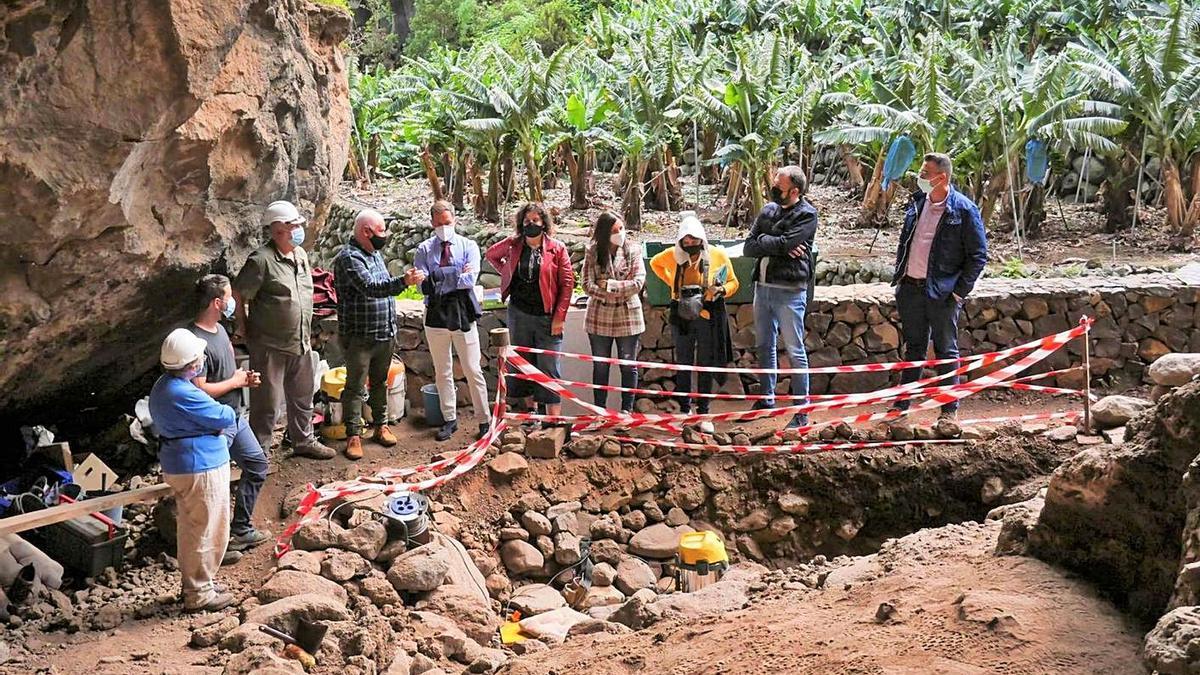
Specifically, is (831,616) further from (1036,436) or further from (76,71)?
(76,71)

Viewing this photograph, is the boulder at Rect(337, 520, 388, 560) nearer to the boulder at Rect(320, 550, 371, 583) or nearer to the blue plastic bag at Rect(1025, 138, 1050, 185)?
the boulder at Rect(320, 550, 371, 583)

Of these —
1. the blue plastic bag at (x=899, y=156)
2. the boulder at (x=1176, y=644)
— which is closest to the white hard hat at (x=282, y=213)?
the boulder at (x=1176, y=644)

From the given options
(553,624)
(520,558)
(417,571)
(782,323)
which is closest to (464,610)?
(417,571)

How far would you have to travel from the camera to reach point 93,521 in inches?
257

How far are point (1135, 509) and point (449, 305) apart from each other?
16.0ft

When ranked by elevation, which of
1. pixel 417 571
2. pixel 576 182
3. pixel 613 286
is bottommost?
pixel 417 571

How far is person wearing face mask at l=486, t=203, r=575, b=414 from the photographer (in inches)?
316

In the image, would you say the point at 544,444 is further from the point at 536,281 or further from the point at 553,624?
the point at 553,624

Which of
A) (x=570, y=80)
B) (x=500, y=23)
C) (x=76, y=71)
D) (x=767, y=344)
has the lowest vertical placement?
(x=767, y=344)

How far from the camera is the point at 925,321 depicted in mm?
8227

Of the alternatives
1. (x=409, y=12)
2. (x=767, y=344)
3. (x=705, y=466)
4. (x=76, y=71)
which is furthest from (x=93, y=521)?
(x=409, y=12)

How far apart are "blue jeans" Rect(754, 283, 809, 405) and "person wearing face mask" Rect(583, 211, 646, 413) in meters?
0.91

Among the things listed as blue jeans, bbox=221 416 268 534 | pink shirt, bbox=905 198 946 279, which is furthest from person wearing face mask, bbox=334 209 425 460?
pink shirt, bbox=905 198 946 279

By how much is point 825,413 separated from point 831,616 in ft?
14.0
